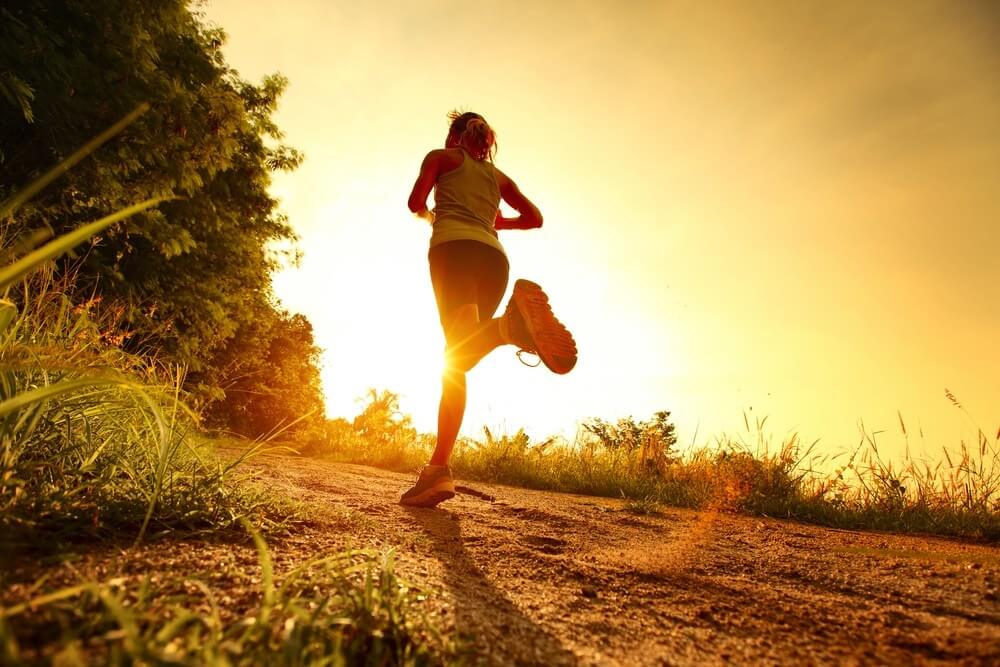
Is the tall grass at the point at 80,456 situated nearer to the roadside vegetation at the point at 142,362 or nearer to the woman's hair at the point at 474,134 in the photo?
the roadside vegetation at the point at 142,362

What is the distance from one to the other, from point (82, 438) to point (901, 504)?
475 centimetres

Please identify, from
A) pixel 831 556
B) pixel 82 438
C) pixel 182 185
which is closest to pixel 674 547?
pixel 831 556

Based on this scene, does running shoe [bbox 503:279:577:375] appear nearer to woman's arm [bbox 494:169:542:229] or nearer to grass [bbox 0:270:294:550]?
woman's arm [bbox 494:169:542:229]

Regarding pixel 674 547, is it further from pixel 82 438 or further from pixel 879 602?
pixel 82 438

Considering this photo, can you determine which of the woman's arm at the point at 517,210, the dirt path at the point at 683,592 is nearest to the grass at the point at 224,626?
the dirt path at the point at 683,592

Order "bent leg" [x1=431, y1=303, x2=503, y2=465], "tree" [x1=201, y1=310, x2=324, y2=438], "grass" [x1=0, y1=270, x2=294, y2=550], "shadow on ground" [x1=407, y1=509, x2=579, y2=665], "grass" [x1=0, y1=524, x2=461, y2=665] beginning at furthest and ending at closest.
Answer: "tree" [x1=201, y1=310, x2=324, y2=438]
"bent leg" [x1=431, y1=303, x2=503, y2=465]
"grass" [x1=0, y1=270, x2=294, y2=550]
"shadow on ground" [x1=407, y1=509, x2=579, y2=665]
"grass" [x1=0, y1=524, x2=461, y2=665]

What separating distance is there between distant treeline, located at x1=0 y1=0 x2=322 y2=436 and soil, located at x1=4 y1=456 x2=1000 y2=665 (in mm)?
2367

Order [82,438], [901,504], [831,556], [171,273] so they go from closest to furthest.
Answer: [82,438], [831,556], [901,504], [171,273]

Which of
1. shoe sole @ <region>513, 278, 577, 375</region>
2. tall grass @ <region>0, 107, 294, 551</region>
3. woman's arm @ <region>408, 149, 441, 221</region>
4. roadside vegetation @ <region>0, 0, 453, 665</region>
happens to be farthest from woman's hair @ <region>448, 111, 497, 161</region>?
tall grass @ <region>0, 107, 294, 551</region>

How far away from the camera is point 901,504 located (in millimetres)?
3604

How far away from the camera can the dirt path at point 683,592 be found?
98 cm

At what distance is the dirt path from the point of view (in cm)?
98

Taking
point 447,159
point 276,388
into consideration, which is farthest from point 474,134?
point 276,388

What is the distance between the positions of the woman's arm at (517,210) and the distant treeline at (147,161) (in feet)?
6.34
